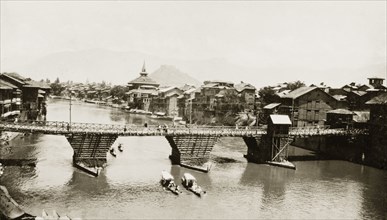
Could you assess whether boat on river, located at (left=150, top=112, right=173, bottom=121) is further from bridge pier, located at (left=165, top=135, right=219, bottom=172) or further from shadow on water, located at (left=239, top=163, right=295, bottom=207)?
shadow on water, located at (left=239, top=163, right=295, bottom=207)

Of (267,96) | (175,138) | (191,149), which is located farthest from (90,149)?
(267,96)

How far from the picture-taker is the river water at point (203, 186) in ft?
126

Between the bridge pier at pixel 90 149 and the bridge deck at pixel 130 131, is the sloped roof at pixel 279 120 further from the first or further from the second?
the bridge pier at pixel 90 149

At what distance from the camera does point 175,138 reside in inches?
2199

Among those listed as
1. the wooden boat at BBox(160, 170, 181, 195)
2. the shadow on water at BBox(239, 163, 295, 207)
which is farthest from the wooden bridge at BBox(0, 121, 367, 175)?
the wooden boat at BBox(160, 170, 181, 195)

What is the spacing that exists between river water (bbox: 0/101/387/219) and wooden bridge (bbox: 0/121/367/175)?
196 cm

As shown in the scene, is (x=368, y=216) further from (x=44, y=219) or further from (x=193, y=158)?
(x=44, y=219)

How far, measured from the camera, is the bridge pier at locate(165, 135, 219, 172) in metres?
56.2

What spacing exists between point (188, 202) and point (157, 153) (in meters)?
26.3

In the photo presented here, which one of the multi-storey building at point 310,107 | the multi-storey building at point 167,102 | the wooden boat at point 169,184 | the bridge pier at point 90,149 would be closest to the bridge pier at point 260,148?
the wooden boat at point 169,184

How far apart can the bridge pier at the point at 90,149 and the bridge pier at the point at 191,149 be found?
9124mm

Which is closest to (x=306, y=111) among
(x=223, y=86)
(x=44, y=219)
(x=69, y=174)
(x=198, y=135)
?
(x=198, y=135)

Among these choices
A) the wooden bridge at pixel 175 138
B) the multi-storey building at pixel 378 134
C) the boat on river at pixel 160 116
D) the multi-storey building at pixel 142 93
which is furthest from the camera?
the multi-storey building at pixel 142 93

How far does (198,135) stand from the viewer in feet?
186
